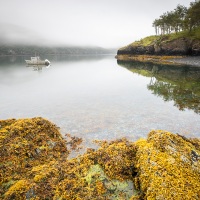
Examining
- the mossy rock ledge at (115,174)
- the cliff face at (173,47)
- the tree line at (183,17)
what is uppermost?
the tree line at (183,17)

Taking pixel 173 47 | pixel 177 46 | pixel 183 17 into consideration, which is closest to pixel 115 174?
pixel 177 46

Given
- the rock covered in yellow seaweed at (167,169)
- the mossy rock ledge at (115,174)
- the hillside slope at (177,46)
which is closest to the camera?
the rock covered in yellow seaweed at (167,169)

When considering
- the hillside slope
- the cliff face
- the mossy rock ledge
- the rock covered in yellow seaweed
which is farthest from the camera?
the hillside slope

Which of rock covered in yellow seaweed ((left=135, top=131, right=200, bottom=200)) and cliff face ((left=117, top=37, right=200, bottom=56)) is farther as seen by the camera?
cliff face ((left=117, top=37, right=200, bottom=56))

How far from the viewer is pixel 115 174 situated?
16.6 feet

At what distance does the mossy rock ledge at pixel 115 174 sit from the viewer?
4273 mm

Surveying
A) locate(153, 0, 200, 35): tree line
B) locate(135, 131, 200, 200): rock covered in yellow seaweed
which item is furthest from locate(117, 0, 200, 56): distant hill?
locate(135, 131, 200, 200): rock covered in yellow seaweed

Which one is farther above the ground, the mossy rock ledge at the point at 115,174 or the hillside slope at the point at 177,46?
the hillside slope at the point at 177,46

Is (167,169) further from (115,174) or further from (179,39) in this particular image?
(179,39)

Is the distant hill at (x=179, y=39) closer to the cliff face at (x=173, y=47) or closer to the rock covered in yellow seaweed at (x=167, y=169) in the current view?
the cliff face at (x=173, y=47)

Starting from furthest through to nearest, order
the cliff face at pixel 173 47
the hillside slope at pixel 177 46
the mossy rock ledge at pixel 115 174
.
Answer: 1. the hillside slope at pixel 177 46
2. the cliff face at pixel 173 47
3. the mossy rock ledge at pixel 115 174

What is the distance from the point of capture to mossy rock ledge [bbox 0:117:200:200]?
4273mm

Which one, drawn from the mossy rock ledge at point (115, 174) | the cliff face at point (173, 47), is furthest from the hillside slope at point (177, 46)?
the mossy rock ledge at point (115, 174)

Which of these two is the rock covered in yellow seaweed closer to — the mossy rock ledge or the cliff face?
the mossy rock ledge
